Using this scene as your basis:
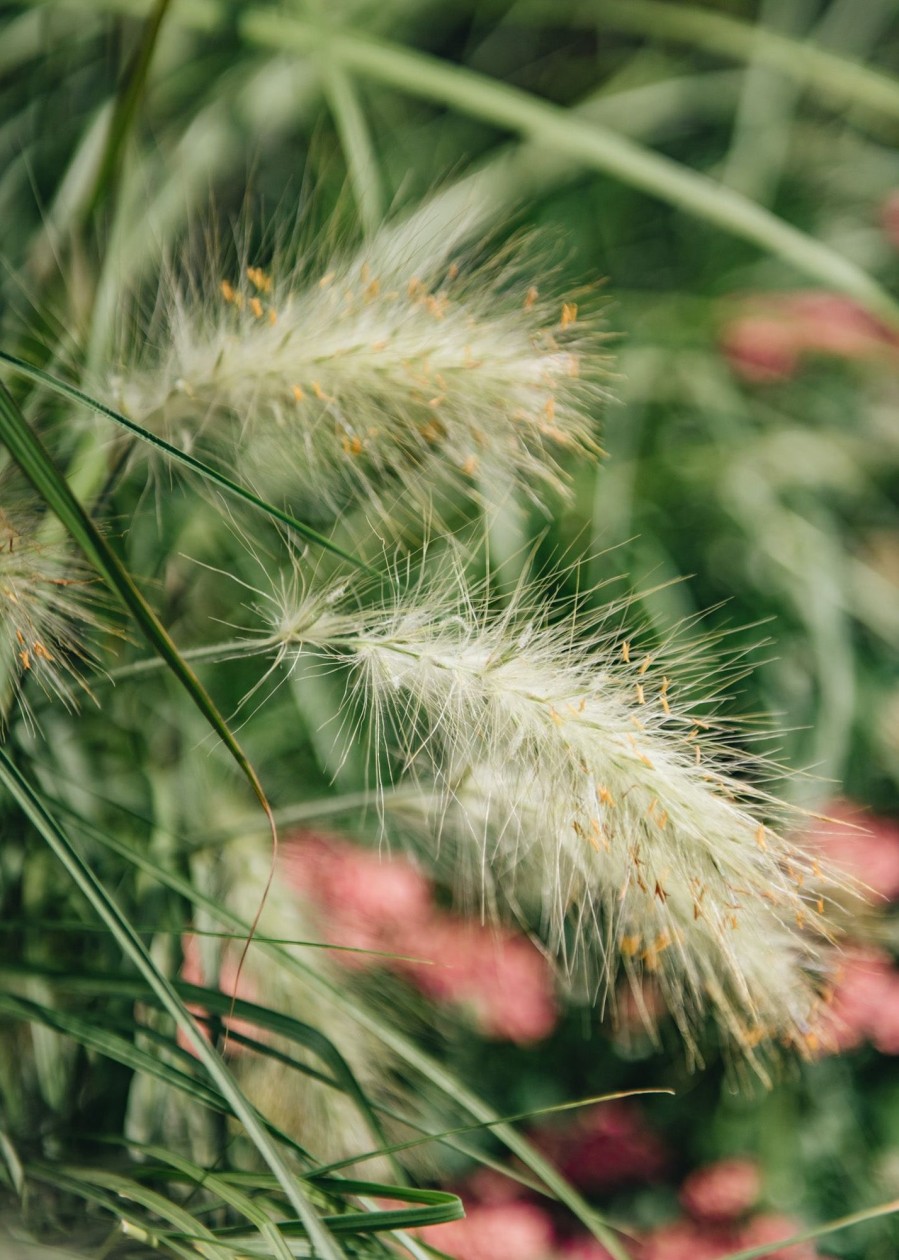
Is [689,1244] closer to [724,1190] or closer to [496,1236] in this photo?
[724,1190]

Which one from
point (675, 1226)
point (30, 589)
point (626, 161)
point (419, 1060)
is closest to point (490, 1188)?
point (675, 1226)

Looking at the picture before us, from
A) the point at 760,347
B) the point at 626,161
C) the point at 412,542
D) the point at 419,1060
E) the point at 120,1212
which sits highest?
the point at 760,347

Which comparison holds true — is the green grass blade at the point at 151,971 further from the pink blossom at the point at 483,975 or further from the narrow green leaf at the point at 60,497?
the pink blossom at the point at 483,975

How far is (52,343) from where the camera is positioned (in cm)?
58

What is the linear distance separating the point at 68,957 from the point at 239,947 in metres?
0.13

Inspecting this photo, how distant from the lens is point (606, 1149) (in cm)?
85

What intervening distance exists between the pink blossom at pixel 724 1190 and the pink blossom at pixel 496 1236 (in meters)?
0.16

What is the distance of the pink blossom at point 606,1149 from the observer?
85cm

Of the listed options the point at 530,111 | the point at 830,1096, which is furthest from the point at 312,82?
the point at 830,1096

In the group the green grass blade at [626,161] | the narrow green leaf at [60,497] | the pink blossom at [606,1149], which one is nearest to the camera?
the narrow green leaf at [60,497]

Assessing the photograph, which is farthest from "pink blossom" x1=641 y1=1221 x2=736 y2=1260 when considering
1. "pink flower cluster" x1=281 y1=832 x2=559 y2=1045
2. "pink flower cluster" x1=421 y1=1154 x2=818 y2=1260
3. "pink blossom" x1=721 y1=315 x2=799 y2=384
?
"pink blossom" x1=721 y1=315 x2=799 y2=384

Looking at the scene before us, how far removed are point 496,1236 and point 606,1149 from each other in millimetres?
147

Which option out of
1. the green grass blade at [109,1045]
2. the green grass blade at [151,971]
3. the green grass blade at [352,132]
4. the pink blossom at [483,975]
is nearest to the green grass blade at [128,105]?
the green grass blade at [352,132]

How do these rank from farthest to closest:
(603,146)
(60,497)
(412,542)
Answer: (412,542) < (603,146) < (60,497)
